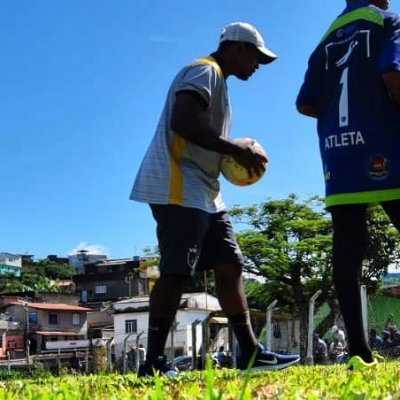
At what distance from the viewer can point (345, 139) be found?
11.3ft

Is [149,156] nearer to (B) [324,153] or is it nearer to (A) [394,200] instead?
(B) [324,153]

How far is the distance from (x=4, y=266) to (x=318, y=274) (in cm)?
8823

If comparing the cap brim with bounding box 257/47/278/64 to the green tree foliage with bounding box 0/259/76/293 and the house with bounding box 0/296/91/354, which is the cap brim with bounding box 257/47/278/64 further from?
the green tree foliage with bounding box 0/259/76/293

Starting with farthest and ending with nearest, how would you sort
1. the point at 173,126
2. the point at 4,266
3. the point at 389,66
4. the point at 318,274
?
the point at 4,266 → the point at 318,274 → the point at 173,126 → the point at 389,66

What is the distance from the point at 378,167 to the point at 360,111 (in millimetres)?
302

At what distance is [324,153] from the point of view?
359cm

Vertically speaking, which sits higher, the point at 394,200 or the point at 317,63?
the point at 317,63

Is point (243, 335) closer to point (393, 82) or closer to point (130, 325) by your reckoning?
point (393, 82)

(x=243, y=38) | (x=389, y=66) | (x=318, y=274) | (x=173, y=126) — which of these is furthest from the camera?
(x=318, y=274)

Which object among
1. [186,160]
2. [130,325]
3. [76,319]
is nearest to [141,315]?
[130,325]

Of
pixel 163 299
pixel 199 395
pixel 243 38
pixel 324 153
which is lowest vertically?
pixel 199 395

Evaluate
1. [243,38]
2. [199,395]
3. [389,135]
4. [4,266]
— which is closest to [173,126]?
[243,38]

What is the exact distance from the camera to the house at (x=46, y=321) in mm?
56250

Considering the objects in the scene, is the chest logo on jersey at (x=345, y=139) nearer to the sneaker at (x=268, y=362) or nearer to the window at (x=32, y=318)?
the sneaker at (x=268, y=362)
